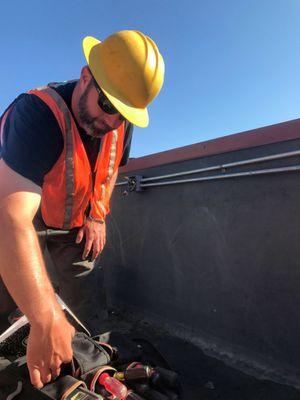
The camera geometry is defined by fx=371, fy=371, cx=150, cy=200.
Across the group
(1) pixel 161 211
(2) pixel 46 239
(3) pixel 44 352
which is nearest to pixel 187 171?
A: (1) pixel 161 211

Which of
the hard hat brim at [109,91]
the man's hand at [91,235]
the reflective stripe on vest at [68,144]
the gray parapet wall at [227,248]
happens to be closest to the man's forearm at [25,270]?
the reflective stripe on vest at [68,144]

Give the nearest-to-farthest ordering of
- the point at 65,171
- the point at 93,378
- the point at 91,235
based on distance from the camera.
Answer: the point at 93,378
the point at 65,171
the point at 91,235

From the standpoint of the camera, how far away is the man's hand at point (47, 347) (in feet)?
4.30

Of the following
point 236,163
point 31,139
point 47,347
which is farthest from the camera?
point 236,163

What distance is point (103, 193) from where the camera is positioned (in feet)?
8.38

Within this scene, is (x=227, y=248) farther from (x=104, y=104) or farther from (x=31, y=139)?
(x=31, y=139)

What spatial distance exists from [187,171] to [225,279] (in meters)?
0.99

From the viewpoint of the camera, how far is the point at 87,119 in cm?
210

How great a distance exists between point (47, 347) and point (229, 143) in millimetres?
2065

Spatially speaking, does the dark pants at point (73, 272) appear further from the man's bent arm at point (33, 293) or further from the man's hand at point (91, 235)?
the man's bent arm at point (33, 293)

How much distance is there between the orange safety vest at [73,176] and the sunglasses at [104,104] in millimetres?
200

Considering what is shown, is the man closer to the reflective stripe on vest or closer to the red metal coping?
the reflective stripe on vest

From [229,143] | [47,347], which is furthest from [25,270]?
[229,143]

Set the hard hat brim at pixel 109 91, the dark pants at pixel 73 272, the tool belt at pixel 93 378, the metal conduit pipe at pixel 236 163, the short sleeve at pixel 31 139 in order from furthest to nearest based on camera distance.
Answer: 1. the dark pants at pixel 73 272
2. the metal conduit pipe at pixel 236 163
3. the hard hat brim at pixel 109 91
4. the short sleeve at pixel 31 139
5. the tool belt at pixel 93 378
